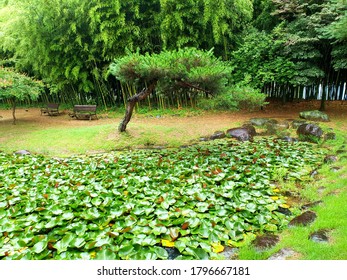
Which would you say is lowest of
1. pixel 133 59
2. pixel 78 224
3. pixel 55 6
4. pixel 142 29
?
pixel 78 224

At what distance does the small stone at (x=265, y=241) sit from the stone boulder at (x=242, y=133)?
173 inches

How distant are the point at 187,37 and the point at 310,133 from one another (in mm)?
Result: 5089

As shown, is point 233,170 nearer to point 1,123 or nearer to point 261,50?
point 261,50

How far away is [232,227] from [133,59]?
12.3 feet

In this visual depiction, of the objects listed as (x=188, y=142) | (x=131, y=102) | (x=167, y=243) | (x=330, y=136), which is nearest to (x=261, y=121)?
(x=330, y=136)

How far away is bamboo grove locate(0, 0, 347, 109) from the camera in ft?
28.1

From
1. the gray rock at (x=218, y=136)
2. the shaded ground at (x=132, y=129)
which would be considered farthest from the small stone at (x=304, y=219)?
the gray rock at (x=218, y=136)

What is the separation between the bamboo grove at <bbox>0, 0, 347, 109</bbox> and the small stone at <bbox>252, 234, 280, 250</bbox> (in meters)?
6.19

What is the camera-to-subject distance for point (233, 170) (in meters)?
4.48

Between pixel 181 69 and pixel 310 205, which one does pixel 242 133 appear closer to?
pixel 181 69

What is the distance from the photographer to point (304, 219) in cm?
291

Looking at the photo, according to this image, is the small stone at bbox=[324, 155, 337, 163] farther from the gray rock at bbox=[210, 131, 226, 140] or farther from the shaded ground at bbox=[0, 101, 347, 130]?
the shaded ground at bbox=[0, 101, 347, 130]
